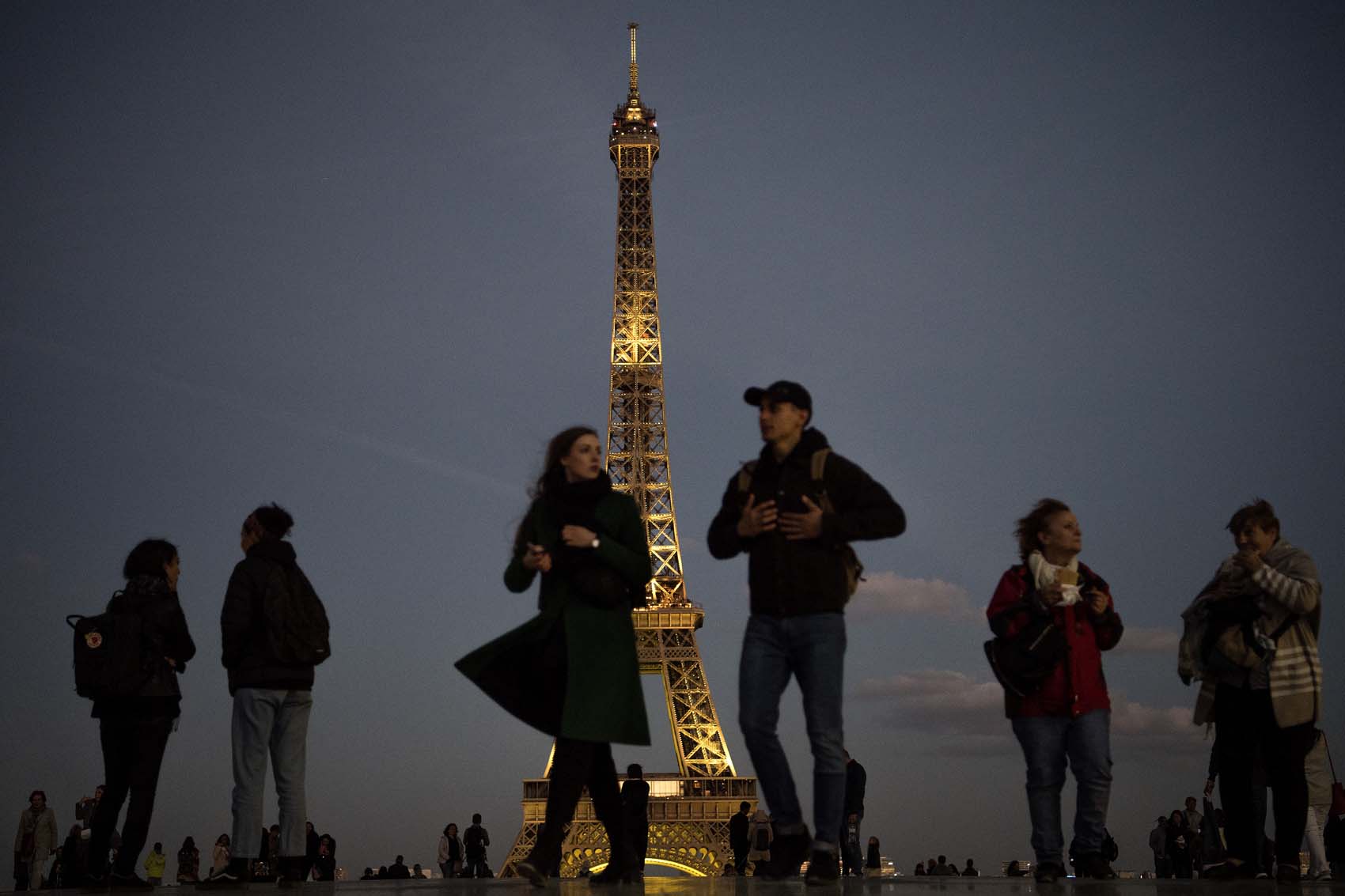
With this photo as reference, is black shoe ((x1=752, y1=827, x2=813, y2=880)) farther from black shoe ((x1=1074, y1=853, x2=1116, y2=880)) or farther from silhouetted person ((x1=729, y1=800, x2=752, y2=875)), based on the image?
silhouetted person ((x1=729, y1=800, x2=752, y2=875))

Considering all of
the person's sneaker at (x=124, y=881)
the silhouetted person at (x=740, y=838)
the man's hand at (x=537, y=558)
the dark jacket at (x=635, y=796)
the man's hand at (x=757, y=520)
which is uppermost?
the man's hand at (x=757, y=520)

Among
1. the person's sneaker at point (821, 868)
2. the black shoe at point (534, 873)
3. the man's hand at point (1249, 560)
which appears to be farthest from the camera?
the man's hand at point (1249, 560)

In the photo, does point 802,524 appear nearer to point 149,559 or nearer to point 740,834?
point 149,559

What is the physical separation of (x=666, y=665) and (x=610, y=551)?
37333 mm

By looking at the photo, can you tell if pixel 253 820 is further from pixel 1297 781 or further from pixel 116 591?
pixel 1297 781

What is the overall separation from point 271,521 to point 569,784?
2609mm

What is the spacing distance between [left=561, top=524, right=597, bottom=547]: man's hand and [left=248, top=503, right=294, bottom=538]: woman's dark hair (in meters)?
2.26

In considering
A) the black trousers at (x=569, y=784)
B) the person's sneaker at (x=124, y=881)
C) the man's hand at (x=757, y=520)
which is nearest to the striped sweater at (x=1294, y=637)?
the man's hand at (x=757, y=520)

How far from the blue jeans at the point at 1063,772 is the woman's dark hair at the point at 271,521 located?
4.03 meters

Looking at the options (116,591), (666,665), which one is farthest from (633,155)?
(116,591)

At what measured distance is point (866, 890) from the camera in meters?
5.87

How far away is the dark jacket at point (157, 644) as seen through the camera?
7.50m

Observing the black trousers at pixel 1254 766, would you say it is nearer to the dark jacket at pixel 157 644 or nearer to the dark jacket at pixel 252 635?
the dark jacket at pixel 252 635

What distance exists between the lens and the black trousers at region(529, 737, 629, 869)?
19.9 feet
